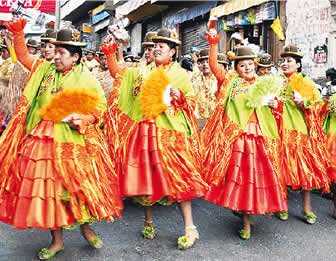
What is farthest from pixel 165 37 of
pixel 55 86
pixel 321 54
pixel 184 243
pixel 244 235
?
pixel 321 54

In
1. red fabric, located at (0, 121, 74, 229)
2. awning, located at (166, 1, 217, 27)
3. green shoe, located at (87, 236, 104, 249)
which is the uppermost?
awning, located at (166, 1, 217, 27)

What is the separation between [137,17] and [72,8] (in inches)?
286

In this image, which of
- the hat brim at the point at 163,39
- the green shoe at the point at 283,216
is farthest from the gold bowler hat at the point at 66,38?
the green shoe at the point at 283,216

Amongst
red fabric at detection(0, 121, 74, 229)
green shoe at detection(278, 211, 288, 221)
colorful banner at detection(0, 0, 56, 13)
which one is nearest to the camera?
red fabric at detection(0, 121, 74, 229)

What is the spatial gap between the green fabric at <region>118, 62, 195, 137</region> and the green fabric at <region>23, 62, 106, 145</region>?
0.57m

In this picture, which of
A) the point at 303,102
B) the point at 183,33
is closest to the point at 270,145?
the point at 303,102

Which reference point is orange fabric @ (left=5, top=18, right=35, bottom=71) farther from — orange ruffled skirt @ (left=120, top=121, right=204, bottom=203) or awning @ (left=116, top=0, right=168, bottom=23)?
awning @ (left=116, top=0, right=168, bottom=23)

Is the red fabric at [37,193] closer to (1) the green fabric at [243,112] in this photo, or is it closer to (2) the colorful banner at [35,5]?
(1) the green fabric at [243,112]

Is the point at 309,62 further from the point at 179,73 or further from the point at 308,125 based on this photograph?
the point at 179,73

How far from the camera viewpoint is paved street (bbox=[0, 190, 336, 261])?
3.38 metres

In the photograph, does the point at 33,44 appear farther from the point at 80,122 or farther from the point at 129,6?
the point at 129,6

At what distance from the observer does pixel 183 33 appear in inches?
533

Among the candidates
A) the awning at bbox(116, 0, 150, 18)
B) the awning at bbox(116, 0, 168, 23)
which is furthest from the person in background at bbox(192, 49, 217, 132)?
the awning at bbox(116, 0, 150, 18)

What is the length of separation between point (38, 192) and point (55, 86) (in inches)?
35.2
